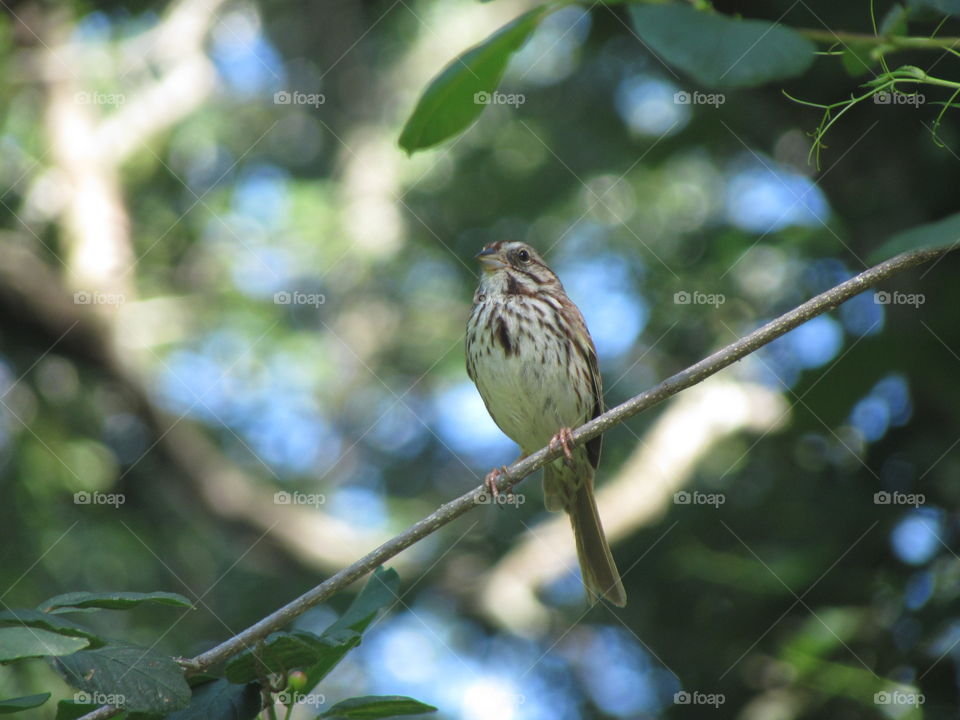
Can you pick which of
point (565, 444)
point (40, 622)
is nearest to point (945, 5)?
point (565, 444)

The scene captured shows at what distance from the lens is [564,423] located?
5.02 metres

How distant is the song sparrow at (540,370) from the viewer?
4.76 m

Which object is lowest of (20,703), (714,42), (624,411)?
(20,703)

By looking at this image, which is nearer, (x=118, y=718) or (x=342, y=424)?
(x=118, y=718)

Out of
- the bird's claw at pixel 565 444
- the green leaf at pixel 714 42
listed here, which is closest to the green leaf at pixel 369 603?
the bird's claw at pixel 565 444

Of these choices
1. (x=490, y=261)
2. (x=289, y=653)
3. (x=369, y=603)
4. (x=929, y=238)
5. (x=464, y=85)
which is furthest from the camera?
(x=490, y=261)

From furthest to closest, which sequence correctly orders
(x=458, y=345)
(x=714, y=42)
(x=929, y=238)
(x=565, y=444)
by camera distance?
(x=458, y=345) → (x=565, y=444) → (x=714, y=42) → (x=929, y=238)

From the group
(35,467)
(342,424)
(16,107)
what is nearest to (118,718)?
(35,467)

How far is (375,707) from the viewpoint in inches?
83.6

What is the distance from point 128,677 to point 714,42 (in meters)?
1.39

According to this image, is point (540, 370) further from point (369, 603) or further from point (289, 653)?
point (289, 653)

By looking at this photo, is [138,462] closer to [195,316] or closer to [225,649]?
[195,316]

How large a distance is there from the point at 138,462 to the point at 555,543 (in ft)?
8.47

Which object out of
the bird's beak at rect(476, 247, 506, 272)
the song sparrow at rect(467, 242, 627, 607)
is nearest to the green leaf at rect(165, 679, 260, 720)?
the song sparrow at rect(467, 242, 627, 607)
